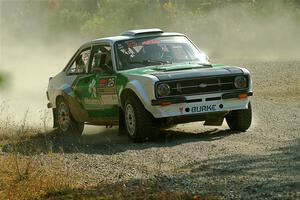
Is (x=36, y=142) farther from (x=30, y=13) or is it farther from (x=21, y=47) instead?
(x=30, y=13)

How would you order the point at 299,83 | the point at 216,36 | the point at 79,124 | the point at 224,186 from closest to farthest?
the point at 224,186
the point at 79,124
the point at 299,83
the point at 216,36

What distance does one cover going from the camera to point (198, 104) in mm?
10586

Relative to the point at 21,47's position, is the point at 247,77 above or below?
above

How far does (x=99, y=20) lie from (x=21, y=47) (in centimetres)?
857

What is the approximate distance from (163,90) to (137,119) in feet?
1.92

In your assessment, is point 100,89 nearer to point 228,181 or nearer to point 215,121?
point 215,121

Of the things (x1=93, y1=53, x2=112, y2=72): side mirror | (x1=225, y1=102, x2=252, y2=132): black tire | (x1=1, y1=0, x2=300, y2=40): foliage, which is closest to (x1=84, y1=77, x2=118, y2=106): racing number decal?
(x1=93, y1=53, x2=112, y2=72): side mirror

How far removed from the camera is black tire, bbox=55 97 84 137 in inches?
509

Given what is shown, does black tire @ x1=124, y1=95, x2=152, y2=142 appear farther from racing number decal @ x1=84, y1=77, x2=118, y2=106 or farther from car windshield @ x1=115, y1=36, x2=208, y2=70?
car windshield @ x1=115, y1=36, x2=208, y2=70

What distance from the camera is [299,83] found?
2059 cm

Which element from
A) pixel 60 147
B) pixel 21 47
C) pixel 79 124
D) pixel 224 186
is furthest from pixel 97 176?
pixel 21 47

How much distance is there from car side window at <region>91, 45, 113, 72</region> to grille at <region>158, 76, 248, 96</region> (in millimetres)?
1606

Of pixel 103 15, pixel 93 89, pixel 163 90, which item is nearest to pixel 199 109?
pixel 163 90

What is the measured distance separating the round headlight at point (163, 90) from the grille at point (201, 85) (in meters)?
0.06
